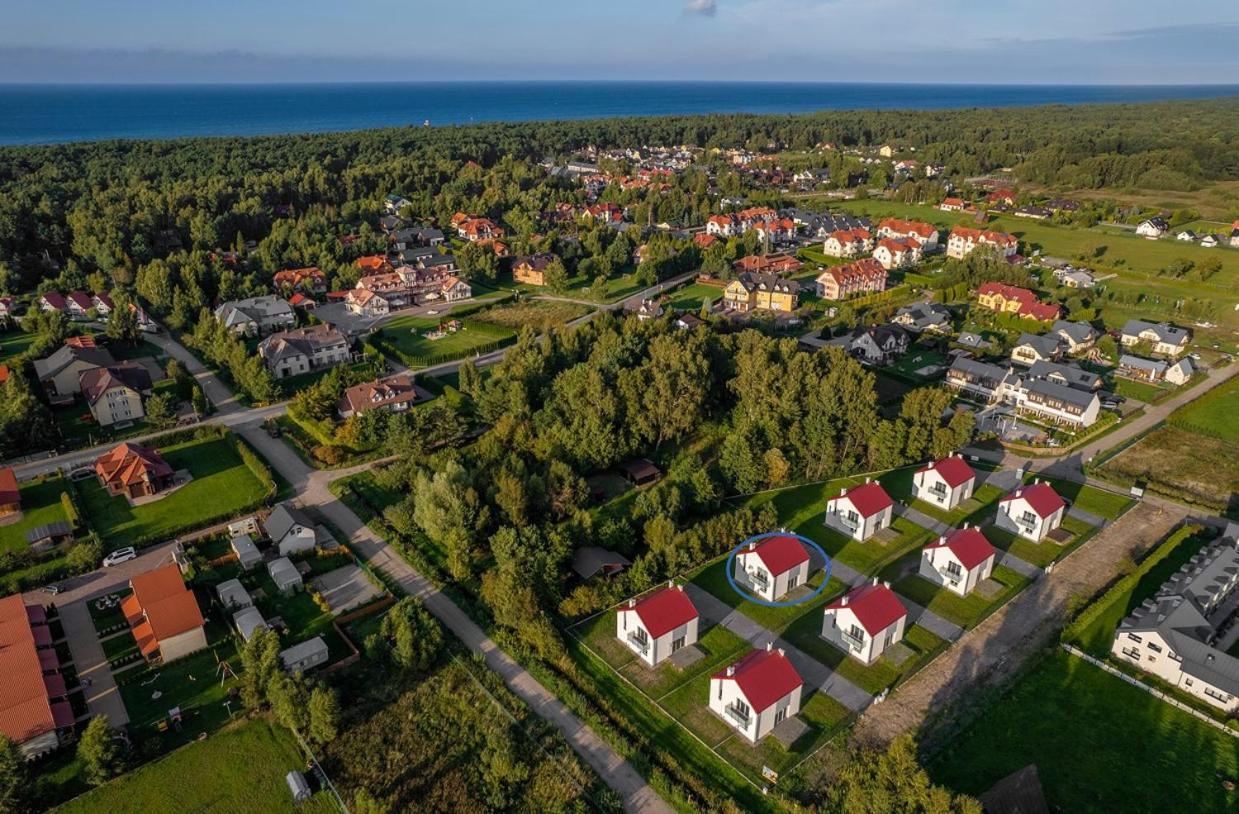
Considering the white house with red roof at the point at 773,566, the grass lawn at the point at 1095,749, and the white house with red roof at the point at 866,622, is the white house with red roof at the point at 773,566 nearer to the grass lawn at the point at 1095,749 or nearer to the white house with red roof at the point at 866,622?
the white house with red roof at the point at 866,622

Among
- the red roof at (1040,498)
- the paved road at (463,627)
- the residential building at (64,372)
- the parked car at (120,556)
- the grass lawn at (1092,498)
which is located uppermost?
the residential building at (64,372)

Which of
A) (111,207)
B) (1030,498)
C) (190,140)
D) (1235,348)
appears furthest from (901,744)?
(190,140)

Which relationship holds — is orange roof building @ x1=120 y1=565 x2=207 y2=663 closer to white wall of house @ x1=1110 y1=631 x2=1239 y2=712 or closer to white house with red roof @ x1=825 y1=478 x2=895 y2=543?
white house with red roof @ x1=825 y1=478 x2=895 y2=543

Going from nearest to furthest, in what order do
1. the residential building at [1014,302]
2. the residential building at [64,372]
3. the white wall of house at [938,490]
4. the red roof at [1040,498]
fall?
the red roof at [1040,498]
the white wall of house at [938,490]
the residential building at [64,372]
the residential building at [1014,302]

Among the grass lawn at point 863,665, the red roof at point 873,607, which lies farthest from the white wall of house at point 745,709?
the red roof at point 873,607

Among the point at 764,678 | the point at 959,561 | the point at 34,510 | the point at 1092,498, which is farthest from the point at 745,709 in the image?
the point at 34,510

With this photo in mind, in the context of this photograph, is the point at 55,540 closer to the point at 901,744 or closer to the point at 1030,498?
the point at 901,744
